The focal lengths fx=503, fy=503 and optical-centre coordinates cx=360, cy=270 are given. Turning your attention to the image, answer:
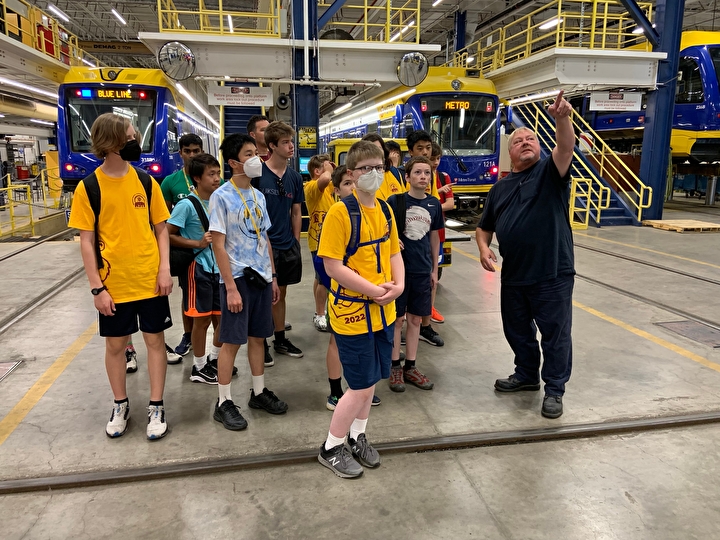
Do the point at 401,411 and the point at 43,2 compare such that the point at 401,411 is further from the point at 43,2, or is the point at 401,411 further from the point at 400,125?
the point at 43,2

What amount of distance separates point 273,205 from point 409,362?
5.65 ft

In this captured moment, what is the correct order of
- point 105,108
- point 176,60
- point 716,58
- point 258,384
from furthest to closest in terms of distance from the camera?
1. point 716,58
2. point 105,108
3. point 176,60
4. point 258,384

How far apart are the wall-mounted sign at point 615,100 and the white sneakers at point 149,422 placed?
1211 centimetres

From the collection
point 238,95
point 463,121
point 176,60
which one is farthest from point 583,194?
point 176,60

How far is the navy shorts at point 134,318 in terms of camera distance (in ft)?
10.5

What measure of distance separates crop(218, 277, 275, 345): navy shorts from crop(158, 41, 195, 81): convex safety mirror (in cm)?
698

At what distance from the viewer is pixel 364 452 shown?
307 centimetres

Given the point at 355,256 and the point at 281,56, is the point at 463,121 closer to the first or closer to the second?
the point at 281,56

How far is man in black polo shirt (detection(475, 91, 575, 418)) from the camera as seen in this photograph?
Result: 348 cm

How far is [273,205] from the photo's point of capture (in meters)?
4.16

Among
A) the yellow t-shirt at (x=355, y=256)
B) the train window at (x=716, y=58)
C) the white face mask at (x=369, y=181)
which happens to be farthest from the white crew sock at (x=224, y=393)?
the train window at (x=716, y=58)

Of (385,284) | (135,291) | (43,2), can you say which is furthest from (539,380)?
(43,2)

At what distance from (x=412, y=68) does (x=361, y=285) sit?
26.6ft

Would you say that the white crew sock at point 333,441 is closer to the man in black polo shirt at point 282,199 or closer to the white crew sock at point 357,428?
the white crew sock at point 357,428
